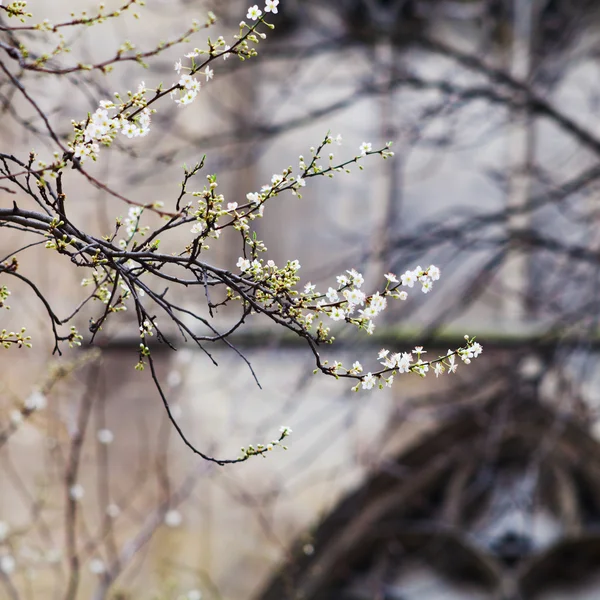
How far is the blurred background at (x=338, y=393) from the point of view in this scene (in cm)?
399

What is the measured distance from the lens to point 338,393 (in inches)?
165

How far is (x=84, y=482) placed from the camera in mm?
4168

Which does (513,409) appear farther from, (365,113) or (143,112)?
(143,112)

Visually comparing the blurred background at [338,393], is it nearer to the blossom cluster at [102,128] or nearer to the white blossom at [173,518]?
the white blossom at [173,518]

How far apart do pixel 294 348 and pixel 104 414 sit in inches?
35.7

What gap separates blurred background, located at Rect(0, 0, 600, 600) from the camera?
399cm

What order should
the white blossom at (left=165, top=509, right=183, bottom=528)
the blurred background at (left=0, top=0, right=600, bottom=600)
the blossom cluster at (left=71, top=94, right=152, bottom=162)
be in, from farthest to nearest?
the blurred background at (left=0, top=0, right=600, bottom=600) < the white blossom at (left=165, top=509, right=183, bottom=528) < the blossom cluster at (left=71, top=94, right=152, bottom=162)

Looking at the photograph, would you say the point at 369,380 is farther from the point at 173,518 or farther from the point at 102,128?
the point at 173,518

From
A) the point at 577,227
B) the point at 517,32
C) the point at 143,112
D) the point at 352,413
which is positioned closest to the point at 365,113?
the point at 517,32

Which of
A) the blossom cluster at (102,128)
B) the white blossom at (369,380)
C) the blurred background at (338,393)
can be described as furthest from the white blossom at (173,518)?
the blossom cluster at (102,128)

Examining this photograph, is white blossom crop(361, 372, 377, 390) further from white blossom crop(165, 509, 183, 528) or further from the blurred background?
white blossom crop(165, 509, 183, 528)

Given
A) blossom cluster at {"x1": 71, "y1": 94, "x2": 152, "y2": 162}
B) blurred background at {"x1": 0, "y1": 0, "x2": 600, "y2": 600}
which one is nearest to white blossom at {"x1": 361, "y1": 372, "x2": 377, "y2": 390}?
blossom cluster at {"x1": 71, "y1": 94, "x2": 152, "y2": 162}

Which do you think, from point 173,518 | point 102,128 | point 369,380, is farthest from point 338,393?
point 102,128

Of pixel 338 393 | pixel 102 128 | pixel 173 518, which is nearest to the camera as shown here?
pixel 102 128
